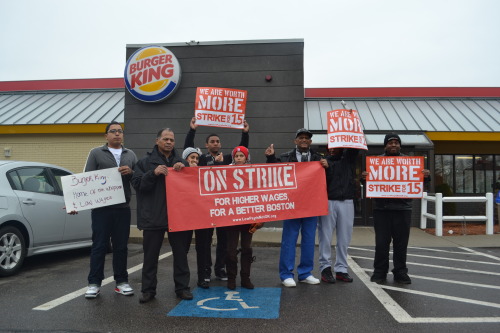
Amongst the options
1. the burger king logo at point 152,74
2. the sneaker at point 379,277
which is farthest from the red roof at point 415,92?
the sneaker at point 379,277

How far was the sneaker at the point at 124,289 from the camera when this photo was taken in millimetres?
4598

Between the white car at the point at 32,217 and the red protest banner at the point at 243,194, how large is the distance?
272 cm

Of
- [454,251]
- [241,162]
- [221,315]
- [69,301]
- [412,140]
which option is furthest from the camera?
[412,140]

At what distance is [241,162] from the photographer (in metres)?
5.22

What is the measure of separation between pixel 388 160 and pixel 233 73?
6.49 m

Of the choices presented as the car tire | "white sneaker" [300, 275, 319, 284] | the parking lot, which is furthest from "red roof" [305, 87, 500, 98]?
the car tire

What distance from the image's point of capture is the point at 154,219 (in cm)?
448

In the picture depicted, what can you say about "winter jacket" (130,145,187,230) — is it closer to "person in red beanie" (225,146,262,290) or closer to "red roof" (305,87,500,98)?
"person in red beanie" (225,146,262,290)

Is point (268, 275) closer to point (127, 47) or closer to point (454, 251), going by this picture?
point (454, 251)

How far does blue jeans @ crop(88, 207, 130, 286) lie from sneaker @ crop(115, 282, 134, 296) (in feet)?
0.17

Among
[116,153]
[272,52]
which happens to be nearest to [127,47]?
[272,52]

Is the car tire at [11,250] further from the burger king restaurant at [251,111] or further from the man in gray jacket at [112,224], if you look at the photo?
the burger king restaurant at [251,111]

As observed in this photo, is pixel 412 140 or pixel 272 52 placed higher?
pixel 272 52

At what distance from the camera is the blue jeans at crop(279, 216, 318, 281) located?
5.16 metres
